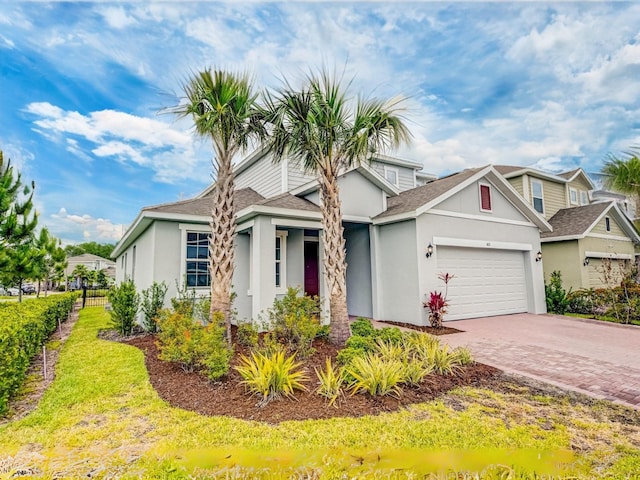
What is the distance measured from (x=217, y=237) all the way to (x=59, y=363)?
4241mm

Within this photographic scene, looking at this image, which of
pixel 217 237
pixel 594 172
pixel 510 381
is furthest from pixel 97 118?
pixel 594 172

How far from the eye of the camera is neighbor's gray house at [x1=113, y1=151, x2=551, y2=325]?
10094mm

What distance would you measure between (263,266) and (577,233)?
14.8m

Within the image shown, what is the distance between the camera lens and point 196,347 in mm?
5680

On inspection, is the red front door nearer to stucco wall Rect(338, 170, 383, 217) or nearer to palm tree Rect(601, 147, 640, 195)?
stucco wall Rect(338, 170, 383, 217)

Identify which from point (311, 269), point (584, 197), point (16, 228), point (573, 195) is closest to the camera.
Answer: point (311, 269)

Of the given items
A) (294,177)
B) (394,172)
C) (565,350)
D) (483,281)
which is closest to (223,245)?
(294,177)

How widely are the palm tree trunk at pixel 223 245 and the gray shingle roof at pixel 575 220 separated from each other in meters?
15.7

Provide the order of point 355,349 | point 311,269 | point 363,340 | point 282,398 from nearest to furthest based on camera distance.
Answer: point 282,398, point 355,349, point 363,340, point 311,269

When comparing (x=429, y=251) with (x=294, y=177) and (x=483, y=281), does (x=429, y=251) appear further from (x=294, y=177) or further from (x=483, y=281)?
(x=294, y=177)

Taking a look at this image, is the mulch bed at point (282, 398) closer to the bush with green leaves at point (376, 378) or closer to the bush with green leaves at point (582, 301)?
the bush with green leaves at point (376, 378)

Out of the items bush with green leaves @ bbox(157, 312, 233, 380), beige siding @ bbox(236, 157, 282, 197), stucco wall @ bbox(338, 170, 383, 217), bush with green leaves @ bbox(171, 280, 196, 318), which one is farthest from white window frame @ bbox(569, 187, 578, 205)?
bush with green leaves @ bbox(157, 312, 233, 380)

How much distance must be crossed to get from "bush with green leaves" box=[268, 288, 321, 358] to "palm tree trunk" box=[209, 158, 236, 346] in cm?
116

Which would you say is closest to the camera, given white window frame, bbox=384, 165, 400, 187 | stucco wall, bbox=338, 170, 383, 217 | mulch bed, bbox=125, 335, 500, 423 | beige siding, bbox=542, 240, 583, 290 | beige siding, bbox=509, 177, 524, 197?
mulch bed, bbox=125, 335, 500, 423
